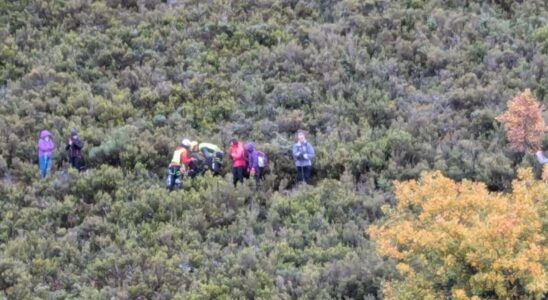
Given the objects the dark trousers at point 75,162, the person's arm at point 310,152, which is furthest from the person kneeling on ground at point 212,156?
the dark trousers at point 75,162

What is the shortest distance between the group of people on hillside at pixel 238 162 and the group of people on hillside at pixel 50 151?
2.33 meters

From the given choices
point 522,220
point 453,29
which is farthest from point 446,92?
point 522,220

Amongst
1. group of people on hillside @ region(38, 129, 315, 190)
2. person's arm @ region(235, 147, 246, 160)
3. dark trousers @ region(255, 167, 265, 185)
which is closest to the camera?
person's arm @ region(235, 147, 246, 160)

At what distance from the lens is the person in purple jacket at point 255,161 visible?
57.7 ft

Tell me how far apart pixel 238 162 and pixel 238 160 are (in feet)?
0.15

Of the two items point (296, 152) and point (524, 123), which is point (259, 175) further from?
point (524, 123)

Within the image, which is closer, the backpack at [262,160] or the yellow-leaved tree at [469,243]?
the yellow-leaved tree at [469,243]

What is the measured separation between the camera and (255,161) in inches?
692

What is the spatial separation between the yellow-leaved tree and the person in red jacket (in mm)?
6758

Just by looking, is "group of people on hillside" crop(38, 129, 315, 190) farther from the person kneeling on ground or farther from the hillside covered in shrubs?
the hillside covered in shrubs

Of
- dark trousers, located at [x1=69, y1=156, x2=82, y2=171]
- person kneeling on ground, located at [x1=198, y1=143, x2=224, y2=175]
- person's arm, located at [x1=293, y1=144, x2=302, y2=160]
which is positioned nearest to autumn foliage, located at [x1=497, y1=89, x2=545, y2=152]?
person's arm, located at [x1=293, y1=144, x2=302, y2=160]

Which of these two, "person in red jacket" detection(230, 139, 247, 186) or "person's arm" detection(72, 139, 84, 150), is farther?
"person's arm" detection(72, 139, 84, 150)

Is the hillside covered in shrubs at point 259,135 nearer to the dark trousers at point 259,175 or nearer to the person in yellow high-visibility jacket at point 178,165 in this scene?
the dark trousers at point 259,175

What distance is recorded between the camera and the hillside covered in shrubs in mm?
13648
